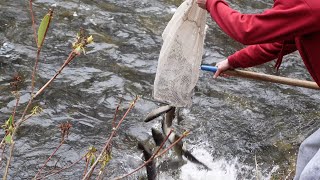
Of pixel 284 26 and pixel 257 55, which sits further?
pixel 257 55

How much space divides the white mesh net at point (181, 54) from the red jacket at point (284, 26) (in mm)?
419

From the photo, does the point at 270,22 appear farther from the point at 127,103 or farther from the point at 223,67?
the point at 127,103

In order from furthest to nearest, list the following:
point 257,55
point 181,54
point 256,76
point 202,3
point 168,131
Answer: point 168,131 → point 256,76 → point 181,54 → point 257,55 → point 202,3

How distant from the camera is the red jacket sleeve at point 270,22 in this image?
10.1 ft

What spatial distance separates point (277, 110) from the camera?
621 cm

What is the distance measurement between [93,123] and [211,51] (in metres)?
2.38

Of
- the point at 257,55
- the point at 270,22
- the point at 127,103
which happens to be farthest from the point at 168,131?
the point at 270,22

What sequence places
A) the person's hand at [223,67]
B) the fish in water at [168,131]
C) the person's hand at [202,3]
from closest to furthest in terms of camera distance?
1. the person's hand at [202,3]
2. the person's hand at [223,67]
3. the fish in water at [168,131]

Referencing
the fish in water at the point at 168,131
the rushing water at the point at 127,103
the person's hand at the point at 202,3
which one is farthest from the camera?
the rushing water at the point at 127,103

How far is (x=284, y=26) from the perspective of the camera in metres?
3.19

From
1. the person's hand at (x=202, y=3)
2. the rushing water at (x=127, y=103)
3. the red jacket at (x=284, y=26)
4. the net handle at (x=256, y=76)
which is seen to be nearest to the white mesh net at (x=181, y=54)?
the net handle at (x=256, y=76)

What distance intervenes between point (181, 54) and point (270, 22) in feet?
3.62

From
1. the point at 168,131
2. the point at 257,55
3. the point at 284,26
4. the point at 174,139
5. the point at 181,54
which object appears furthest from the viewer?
the point at 174,139

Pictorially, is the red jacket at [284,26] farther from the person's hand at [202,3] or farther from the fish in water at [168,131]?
the fish in water at [168,131]
